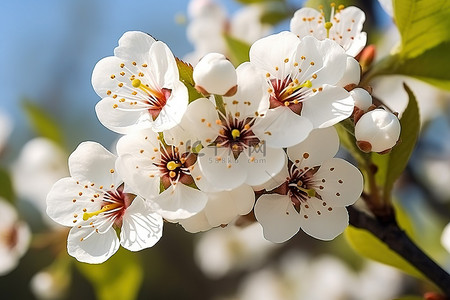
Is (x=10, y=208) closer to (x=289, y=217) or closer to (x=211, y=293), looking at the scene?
(x=289, y=217)

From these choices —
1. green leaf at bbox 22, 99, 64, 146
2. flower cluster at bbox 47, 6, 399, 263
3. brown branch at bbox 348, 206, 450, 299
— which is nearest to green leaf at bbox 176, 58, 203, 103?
flower cluster at bbox 47, 6, 399, 263

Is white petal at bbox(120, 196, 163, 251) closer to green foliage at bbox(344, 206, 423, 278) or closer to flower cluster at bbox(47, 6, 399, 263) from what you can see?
flower cluster at bbox(47, 6, 399, 263)

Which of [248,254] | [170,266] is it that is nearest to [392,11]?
[248,254]

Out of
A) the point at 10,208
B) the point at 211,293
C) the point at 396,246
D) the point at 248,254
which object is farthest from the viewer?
the point at 211,293

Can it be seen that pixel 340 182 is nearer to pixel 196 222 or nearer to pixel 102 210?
pixel 196 222

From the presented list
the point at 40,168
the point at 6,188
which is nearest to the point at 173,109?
the point at 6,188

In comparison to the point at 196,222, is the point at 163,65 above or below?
above
